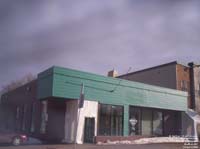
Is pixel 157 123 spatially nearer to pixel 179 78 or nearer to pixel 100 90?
pixel 179 78

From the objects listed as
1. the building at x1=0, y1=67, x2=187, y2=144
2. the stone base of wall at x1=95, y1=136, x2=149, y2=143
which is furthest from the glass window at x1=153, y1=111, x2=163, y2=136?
the stone base of wall at x1=95, y1=136, x2=149, y2=143

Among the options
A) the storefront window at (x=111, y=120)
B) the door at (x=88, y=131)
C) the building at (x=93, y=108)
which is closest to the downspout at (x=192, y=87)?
the building at (x=93, y=108)

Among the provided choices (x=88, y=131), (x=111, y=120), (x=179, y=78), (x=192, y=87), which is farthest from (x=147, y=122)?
(x=192, y=87)

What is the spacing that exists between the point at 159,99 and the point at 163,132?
3.86m

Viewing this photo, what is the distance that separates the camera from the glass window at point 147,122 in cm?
2648

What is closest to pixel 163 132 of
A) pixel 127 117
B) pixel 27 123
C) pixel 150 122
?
pixel 150 122

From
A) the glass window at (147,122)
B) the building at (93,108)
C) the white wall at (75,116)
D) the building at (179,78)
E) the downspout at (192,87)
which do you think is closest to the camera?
the building at (93,108)

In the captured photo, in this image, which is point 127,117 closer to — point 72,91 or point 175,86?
point 72,91

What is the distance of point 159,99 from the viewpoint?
90.1ft

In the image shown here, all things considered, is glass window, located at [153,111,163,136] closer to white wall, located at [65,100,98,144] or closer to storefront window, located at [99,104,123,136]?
storefront window, located at [99,104,123,136]

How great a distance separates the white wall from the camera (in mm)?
21250

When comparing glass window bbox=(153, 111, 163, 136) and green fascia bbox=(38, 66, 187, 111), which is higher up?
green fascia bbox=(38, 66, 187, 111)

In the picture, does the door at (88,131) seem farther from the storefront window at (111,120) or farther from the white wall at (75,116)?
the storefront window at (111,120)

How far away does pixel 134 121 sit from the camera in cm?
2550
